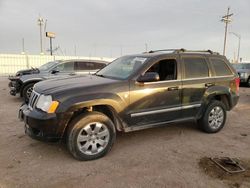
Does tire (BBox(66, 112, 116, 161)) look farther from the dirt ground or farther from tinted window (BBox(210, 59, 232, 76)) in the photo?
tinted window (BBox(210, 59, 232, 76))

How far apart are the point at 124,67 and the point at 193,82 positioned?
1497mm

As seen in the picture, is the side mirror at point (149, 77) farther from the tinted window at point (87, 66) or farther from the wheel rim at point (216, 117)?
the tinted window at point (87, 66)

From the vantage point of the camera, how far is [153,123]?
434cm

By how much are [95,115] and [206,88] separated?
2642 millimetres

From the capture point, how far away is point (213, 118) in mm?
5180

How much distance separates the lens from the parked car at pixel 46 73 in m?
8.39

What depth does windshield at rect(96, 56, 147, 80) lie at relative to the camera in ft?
14.1

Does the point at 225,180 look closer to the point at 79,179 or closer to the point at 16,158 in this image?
the point at 79,179

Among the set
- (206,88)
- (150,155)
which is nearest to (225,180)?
(150,155)

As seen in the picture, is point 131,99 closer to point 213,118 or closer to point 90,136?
point 90,136

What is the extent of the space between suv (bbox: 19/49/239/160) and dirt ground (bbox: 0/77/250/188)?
1.19 ft

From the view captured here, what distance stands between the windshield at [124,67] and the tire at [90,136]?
95cm

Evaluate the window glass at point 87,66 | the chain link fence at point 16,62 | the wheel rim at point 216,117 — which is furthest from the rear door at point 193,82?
the chain link fence at point 16,62

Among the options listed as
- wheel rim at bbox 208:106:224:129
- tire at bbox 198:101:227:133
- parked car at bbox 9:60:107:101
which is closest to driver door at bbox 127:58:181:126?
tire at bbox 198:101:227:133
